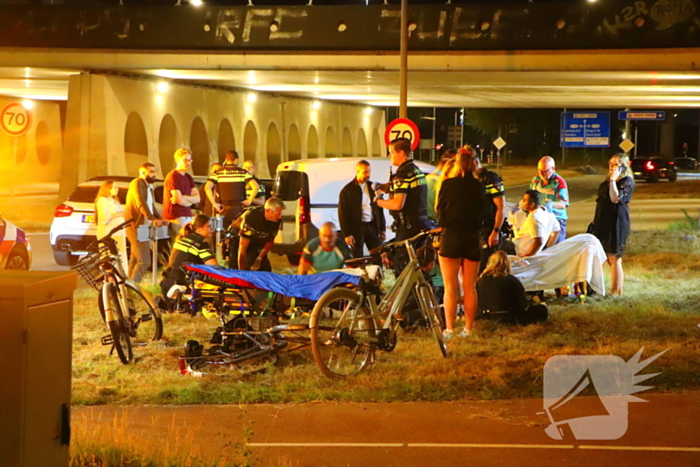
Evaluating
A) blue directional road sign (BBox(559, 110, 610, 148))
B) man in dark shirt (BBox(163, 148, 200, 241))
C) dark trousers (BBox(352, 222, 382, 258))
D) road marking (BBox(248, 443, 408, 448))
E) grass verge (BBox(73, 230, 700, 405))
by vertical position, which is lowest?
road marking (BBox(248, 443, 408, 448))

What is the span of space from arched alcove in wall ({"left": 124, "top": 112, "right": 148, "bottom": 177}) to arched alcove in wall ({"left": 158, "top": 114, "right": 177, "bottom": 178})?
103 centimetres

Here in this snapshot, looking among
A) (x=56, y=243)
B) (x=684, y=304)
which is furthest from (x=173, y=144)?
(x=684, y=304)

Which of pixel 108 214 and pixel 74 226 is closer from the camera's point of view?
pixel 108 214

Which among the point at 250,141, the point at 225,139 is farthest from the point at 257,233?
the point at 250,141

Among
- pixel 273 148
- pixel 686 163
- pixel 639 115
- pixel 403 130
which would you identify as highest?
pixel 639 115

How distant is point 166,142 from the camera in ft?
104

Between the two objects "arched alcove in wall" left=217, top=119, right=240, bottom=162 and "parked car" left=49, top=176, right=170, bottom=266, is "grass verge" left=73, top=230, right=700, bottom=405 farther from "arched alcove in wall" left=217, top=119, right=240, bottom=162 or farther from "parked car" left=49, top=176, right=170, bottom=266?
"arched alcove in wall" left=217, top=119, right=240, bottom=162

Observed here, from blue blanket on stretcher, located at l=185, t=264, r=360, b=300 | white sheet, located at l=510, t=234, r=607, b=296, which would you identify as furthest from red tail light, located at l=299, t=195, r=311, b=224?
blue blanket on stretcher, located at l=185, t=264, r=360, b=300

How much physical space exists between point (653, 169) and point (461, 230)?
4550 centimetres

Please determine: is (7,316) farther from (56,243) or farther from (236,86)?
(236,86)

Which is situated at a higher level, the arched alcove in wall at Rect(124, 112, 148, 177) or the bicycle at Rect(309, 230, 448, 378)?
the arched alcove in wall at Rect(124, 112, 148, 177)

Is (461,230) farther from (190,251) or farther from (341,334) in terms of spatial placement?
(190,251)

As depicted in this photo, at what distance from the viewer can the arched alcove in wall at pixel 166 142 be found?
31328 millimetres

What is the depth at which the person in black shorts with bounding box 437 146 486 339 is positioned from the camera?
29.0 ft
